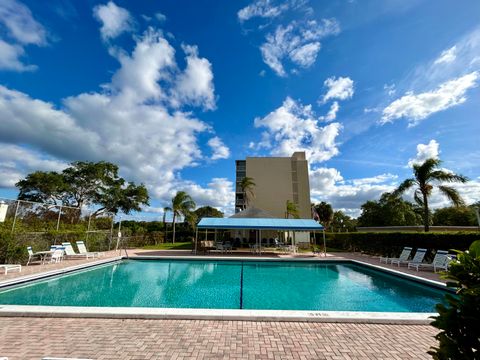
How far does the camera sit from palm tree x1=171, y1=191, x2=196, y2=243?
30984mm

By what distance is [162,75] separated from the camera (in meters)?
11.9

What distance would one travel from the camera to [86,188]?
33.2 meters

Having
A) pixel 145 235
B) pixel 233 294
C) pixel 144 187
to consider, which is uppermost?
pixel 144 187

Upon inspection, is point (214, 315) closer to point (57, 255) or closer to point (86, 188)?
point (57, 255)

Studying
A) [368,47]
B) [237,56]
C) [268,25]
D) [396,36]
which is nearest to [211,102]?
[237,56]

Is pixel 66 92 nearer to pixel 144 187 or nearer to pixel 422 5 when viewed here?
pixel 422 5

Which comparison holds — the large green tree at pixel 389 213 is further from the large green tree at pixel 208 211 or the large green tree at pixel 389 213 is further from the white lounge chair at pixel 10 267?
the white lounge chair at pixel 10 267

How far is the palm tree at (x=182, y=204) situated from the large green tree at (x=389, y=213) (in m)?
32.7

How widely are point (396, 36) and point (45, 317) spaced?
13.6 meters

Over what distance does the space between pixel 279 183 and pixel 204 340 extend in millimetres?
42630

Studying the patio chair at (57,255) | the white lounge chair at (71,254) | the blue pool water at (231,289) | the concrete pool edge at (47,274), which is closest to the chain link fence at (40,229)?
the white lounge chair at (71,254)

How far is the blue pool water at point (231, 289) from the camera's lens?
7.51 meters

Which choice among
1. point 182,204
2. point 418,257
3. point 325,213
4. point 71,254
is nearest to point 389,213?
point 325,213

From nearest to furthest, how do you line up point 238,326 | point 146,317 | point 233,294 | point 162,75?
point 238,326
point 146,317
point 233,294
point 162,75
